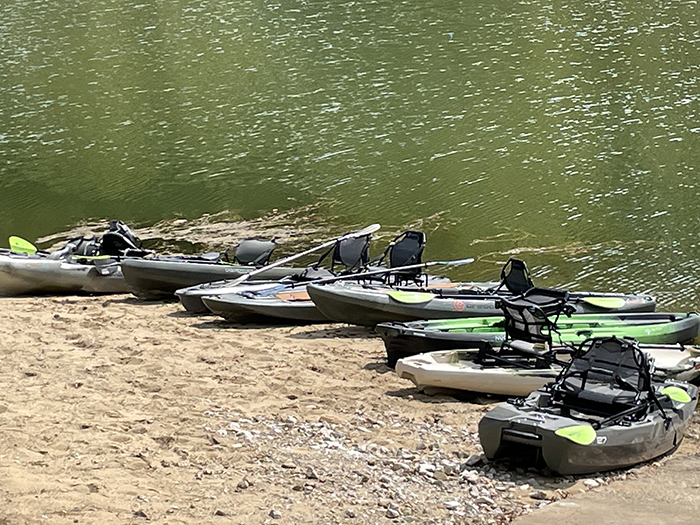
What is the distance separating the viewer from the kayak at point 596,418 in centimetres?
952

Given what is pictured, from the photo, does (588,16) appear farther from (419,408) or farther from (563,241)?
(419,408)

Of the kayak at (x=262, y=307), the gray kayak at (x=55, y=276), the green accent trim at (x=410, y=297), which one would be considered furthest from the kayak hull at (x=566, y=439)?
the gray kayak at (x=55, y=276)

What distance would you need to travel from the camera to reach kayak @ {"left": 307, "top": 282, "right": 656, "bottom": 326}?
14219mm

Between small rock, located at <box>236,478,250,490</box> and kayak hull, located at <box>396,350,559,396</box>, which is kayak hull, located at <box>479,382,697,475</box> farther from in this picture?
small rock, located at <box>236,478,250,490</box>

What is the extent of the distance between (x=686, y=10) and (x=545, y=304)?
2675 cm

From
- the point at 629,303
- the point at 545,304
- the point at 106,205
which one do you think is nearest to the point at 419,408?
the point at 545,304

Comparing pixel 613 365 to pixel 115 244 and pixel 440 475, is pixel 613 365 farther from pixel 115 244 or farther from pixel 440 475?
pixel 115 244

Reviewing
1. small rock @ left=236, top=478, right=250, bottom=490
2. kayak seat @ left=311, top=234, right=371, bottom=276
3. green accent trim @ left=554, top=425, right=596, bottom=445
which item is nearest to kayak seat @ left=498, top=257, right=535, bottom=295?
kayak seat @ left=311, top=234, right=371, bottom=276

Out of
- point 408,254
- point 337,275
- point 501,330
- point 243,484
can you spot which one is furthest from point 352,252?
point 243,484

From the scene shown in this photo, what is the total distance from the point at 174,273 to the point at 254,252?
1405 millimetres

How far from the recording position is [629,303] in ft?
46.7

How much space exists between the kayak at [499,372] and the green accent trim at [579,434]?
2.14 meters

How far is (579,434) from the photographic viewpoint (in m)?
9.51

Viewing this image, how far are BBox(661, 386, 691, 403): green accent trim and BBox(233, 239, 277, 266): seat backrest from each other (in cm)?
806
